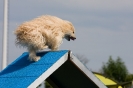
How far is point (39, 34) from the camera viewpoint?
8086 mm

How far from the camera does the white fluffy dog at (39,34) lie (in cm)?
804

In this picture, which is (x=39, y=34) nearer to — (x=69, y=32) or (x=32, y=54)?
(x=32, y=54)

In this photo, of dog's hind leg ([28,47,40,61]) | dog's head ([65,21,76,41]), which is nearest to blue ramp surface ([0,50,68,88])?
dog's hind leg ([28,47,40,61])

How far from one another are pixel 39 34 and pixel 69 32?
805 millimetres

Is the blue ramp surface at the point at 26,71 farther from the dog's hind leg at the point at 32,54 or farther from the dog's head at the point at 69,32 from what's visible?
the dog's head at the point at 69,32

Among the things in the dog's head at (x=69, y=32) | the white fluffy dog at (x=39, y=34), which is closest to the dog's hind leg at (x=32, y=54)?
the white fluffy dog at (x=39, y=34)

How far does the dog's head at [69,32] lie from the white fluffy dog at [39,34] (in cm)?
12

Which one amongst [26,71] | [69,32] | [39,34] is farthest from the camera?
[69,32]

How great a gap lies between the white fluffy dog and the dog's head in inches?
4.8

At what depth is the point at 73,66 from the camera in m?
8.29

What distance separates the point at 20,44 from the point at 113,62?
2473cm

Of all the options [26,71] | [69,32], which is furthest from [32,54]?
[69,32]

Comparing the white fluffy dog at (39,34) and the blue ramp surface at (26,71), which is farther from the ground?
the white fluffy dog at (39,34)

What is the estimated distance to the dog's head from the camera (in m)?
8.68
